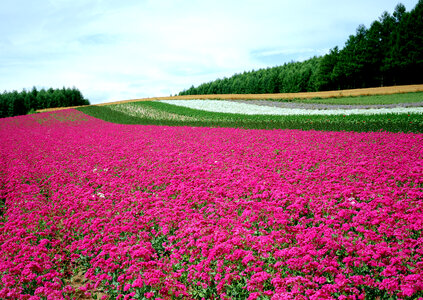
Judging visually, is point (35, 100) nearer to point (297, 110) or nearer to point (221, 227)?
point (297, 110)

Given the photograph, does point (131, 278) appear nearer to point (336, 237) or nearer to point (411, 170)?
point (336, 237)

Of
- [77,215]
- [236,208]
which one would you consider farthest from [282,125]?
[77,215]

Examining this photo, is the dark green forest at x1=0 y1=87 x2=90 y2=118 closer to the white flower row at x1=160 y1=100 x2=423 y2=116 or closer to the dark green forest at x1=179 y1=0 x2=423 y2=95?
the white flower row at x1=160 y1=100 x2=423 y2=116

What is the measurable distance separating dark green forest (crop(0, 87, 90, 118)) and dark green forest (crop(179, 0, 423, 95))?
57023 millimetres

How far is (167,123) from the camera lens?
29.3 m

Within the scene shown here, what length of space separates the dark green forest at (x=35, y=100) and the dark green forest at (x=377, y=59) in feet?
187

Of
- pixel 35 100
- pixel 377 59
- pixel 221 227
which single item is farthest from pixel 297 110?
pixel 35 100

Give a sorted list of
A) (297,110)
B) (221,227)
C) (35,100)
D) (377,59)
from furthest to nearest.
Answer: (35,100) → (377,59) → (297,110) → (221,227)

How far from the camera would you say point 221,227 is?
235 inches

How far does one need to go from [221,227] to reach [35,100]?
8009 centimetres

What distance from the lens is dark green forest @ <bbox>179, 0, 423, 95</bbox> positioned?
55.0 metres

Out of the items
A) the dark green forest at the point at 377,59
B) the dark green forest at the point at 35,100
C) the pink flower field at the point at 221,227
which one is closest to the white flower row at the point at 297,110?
the pink flower field at the point at 221,227

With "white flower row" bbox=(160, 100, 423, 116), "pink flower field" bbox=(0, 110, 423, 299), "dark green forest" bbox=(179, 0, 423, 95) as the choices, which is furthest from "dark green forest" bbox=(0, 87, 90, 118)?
"pink flower field" bbox=(0, 110, 423, 299)

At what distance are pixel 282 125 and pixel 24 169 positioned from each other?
55.9ft
